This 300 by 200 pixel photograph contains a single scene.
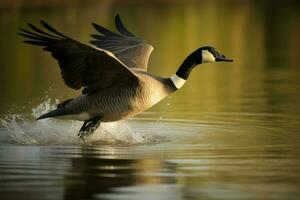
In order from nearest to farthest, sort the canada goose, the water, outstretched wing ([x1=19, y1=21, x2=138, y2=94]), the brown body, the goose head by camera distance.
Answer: the water < outstretched wing ([x1=19, y1=21, x2=138, y2=94]) < the canada goose < the brown body < the goose head

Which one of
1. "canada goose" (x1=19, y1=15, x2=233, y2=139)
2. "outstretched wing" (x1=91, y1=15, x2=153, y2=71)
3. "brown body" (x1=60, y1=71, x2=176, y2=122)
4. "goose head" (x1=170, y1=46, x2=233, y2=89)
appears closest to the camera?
"canada goose" (x1=19, y1=15, x2=233, y2=139)

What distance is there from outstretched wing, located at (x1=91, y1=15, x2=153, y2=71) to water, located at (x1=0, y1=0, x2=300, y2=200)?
36.9 inches

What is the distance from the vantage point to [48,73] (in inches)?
976

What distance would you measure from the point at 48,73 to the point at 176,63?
390cm

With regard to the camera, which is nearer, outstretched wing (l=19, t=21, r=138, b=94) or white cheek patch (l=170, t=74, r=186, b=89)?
outstretched wing (l=19, t=21, r=138, b=94)

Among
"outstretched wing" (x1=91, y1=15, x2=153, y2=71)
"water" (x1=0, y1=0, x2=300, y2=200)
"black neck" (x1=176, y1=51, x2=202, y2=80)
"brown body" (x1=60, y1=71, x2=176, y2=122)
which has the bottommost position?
"water" (x1=0, y1=0, x2=300, y2=200)

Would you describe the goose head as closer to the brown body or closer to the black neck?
the black neck

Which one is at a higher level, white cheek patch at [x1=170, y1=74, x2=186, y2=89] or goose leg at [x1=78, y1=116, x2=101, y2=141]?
white cheek patch at [x1=170, y1=74, x2=186, y2=89]

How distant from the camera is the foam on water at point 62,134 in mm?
13570

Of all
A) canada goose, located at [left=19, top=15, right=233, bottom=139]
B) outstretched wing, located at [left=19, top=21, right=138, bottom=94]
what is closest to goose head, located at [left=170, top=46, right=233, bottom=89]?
canada goose, located at [left=19, top=15, right=233, bottom=139]

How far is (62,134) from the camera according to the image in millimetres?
14141

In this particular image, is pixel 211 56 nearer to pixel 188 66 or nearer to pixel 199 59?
pixel 199 59

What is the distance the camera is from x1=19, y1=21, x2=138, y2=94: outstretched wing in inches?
489

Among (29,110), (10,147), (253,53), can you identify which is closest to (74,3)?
(253,53)
